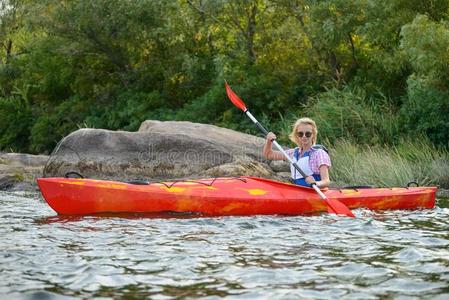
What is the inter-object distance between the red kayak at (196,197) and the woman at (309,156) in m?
0.20

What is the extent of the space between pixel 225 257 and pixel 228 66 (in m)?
15.1

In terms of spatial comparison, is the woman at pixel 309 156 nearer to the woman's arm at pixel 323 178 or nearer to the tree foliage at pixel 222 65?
the woman's arm at pixel 323 178

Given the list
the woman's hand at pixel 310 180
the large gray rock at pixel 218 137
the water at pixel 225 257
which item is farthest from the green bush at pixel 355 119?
the water at pixel 225 257

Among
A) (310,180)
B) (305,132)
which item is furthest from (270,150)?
(310,180)

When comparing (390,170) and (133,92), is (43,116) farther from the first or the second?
(390,170)

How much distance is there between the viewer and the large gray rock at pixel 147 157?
12555mm

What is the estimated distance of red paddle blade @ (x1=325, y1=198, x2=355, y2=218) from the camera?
791cm

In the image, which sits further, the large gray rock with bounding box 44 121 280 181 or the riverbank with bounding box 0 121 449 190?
the large gray rock with bounding box 44 121 280 181

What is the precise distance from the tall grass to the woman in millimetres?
3244

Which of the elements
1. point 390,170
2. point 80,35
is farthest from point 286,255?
point 80,35

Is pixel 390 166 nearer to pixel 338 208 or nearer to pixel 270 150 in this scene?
pixel 270 150

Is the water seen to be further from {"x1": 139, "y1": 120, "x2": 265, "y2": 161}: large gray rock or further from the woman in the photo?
{"x1": 139, "y1": 120, "x2": 265, "y2": 161}: large gray rock

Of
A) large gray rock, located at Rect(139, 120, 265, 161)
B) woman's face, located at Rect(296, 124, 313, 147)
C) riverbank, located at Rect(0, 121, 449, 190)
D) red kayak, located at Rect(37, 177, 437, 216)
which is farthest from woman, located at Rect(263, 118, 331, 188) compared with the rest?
large gray rock, located at Rect(139, 120, 265, 161)

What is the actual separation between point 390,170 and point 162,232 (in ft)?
18.5
